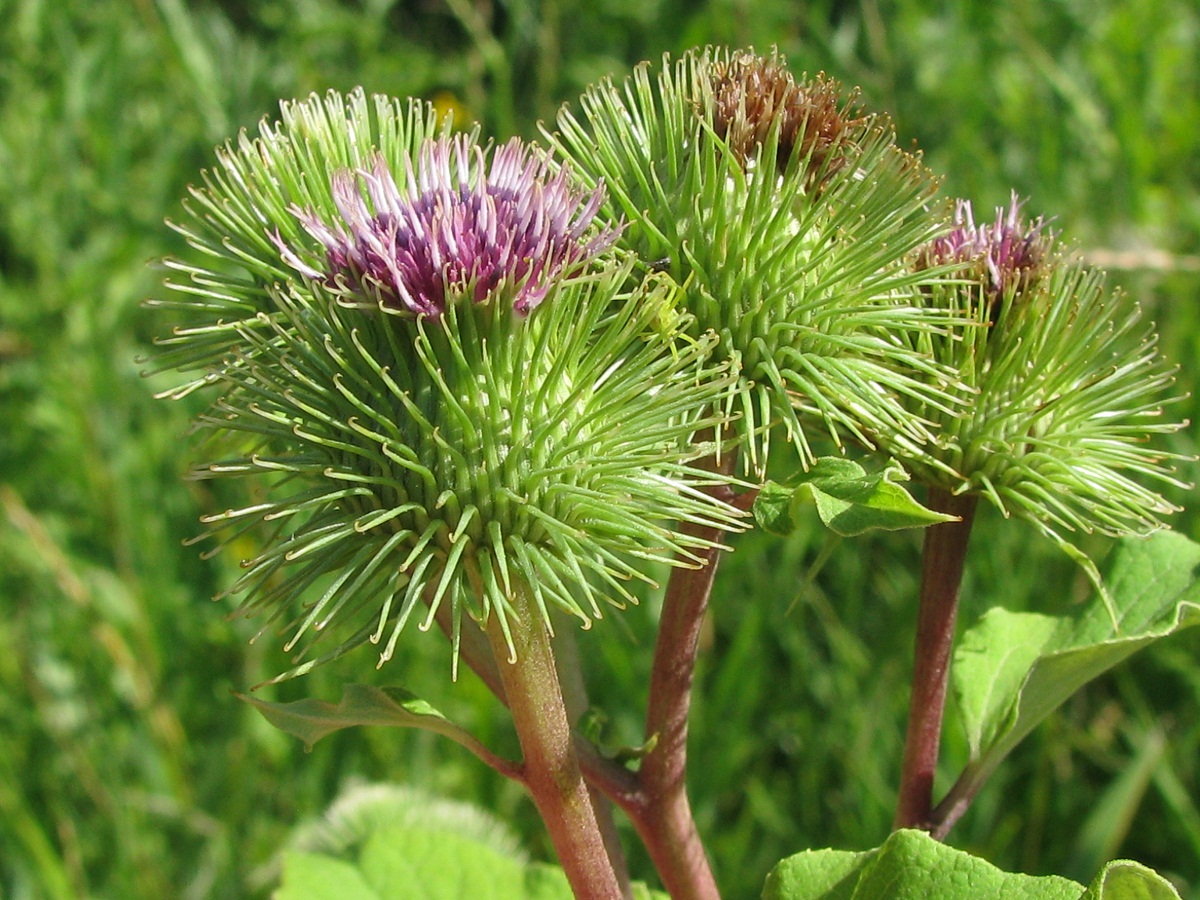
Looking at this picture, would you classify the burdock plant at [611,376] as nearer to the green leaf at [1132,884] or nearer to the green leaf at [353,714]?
the green leaf at [353,714]

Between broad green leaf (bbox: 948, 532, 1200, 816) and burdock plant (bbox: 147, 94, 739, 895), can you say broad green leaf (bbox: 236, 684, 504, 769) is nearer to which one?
burdock plant (bbox: 147, 94, 739, 895)

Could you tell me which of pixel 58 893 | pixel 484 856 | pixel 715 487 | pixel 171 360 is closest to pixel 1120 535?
pixel 715 487

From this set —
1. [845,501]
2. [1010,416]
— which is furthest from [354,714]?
[1010,416]

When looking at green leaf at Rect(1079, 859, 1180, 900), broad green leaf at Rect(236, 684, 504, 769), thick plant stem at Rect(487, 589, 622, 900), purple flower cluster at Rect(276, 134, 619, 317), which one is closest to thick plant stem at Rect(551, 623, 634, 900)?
thick plant stem at Rect(487, 589, 622, 900)

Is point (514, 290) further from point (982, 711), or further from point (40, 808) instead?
point (40, 808)

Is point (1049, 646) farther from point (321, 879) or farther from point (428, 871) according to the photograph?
point (321, 879)

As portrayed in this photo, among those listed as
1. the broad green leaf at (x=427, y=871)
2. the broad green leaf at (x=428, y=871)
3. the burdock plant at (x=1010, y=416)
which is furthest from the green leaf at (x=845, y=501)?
the broad green leaf at (x=428, y=871)

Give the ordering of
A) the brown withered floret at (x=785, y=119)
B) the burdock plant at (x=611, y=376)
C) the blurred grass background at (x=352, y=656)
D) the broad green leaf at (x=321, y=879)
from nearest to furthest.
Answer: the burdock plant at (x=611, y=376), the brown withered floret at (x=785, y=119), the broad green leaf at (x=321, y=879), the blurred grass background at (x=352, y=656)
